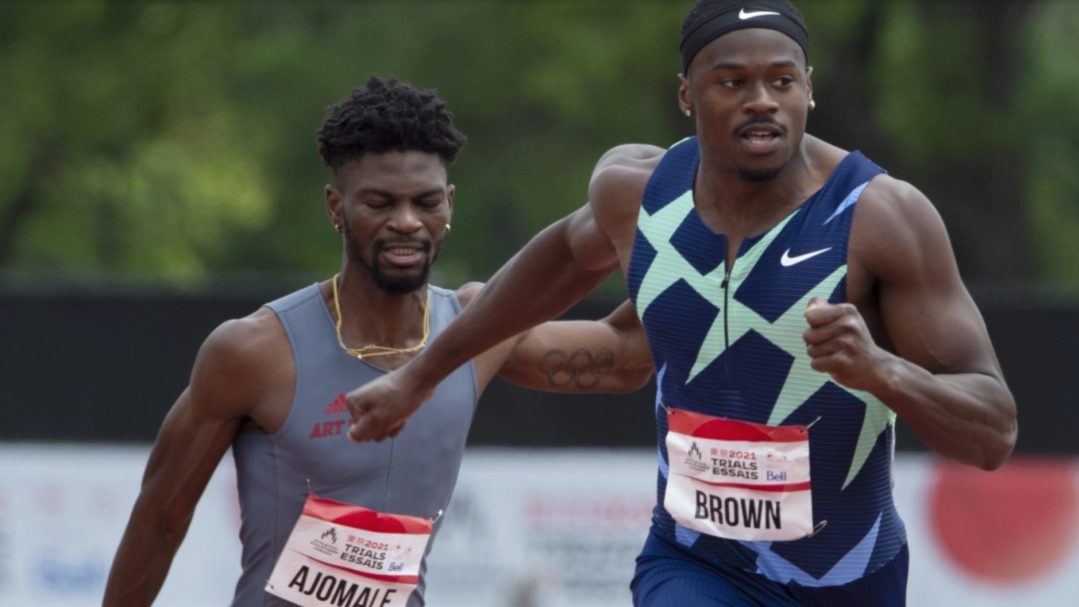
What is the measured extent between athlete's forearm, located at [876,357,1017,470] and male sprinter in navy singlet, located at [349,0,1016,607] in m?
0.06

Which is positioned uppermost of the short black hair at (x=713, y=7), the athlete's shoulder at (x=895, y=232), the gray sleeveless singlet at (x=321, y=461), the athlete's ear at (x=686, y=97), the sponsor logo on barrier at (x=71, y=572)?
the short black hair at (x=713, y=7)

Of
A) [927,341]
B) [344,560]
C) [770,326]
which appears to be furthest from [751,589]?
[344,560]

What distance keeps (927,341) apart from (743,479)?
534mm

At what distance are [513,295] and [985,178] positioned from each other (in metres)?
13.9

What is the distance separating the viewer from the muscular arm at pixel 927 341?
10.1ft

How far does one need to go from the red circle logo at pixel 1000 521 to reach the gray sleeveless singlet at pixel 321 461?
5.50 meters

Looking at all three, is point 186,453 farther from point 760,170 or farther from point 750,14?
point 750,14

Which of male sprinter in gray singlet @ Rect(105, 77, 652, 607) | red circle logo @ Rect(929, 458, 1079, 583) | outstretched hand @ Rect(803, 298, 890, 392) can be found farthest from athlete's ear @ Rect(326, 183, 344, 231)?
red circle logo @ Rect(929, 458, 1079, 583)

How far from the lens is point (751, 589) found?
11.8 feet

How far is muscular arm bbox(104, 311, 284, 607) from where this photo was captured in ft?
13.5

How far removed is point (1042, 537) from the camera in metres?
9.06

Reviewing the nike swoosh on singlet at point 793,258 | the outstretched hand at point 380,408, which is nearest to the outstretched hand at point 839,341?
the nike swoosh on singlet at point 793,258

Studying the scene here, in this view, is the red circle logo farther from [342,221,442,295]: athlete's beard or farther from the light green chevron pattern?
the light green chevron pattern

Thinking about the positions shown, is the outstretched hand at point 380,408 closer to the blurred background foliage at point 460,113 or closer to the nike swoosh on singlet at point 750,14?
the nike swoosh on singlet at point 750,14
